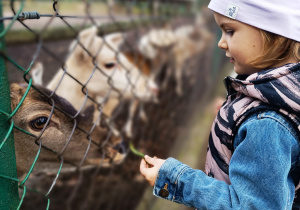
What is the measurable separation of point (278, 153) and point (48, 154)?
3.40 ft

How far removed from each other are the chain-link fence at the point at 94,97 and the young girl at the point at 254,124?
463 millimetres

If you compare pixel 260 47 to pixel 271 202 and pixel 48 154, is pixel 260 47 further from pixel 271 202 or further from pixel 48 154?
pixel 48 154

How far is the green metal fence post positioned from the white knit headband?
0.66 meters

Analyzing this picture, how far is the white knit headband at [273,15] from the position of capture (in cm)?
→ 89

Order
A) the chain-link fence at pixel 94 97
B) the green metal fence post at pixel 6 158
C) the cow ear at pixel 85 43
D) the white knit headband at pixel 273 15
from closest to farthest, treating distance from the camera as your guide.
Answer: the green metal fence post at pixel 6 158, the white knit headband at pixel 273 15, the chain-link fence at pixel 94 97, the cow ear at pixel 85 43

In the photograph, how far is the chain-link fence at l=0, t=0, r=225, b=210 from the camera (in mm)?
1153

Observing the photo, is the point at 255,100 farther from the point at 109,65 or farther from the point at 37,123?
the point at 109,65

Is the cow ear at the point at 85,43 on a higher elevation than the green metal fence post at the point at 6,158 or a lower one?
higher

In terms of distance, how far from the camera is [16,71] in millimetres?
1930

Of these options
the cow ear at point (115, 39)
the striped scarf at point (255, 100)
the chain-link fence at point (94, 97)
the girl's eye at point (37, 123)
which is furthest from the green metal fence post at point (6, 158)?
the cow ear at point (115, 39)

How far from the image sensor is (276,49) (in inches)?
36.8

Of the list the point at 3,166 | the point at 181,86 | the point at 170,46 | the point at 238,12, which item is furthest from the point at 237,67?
the point at 181,86

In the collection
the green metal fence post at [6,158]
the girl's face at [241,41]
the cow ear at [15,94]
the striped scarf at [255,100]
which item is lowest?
the green metal fence post at [6,158]

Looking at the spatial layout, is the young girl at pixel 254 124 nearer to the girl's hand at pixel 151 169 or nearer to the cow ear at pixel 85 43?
the girl's hand at pixel 151 169
